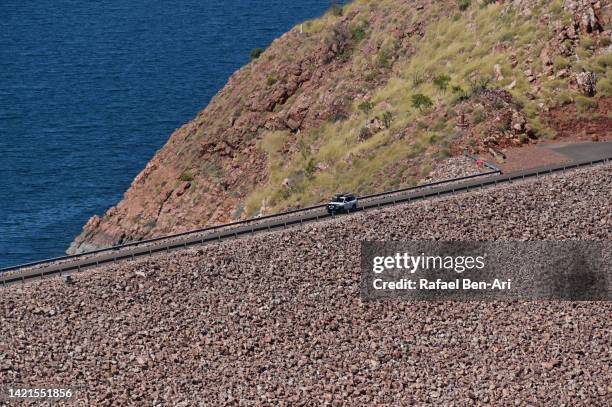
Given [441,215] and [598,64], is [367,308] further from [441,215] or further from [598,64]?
[598,64]

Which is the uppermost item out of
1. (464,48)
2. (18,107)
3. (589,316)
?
(18,107)

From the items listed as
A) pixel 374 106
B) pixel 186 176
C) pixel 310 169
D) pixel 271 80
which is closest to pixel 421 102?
pixel 374 106

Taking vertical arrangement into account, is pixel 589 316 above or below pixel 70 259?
below

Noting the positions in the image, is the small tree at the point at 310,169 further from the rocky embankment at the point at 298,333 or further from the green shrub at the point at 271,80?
the rocky embankment at the point at 298,333

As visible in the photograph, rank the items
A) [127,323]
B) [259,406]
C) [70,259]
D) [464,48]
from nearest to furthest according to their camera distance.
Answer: [259,406] → [127,323] → [70,259] → [464,48]

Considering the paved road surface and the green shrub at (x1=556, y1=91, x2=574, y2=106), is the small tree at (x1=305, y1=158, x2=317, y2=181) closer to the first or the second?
the green shrub at (x1=556, y1=91, x2=574, y2=106)

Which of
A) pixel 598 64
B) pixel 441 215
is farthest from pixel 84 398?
pixel 598 64
